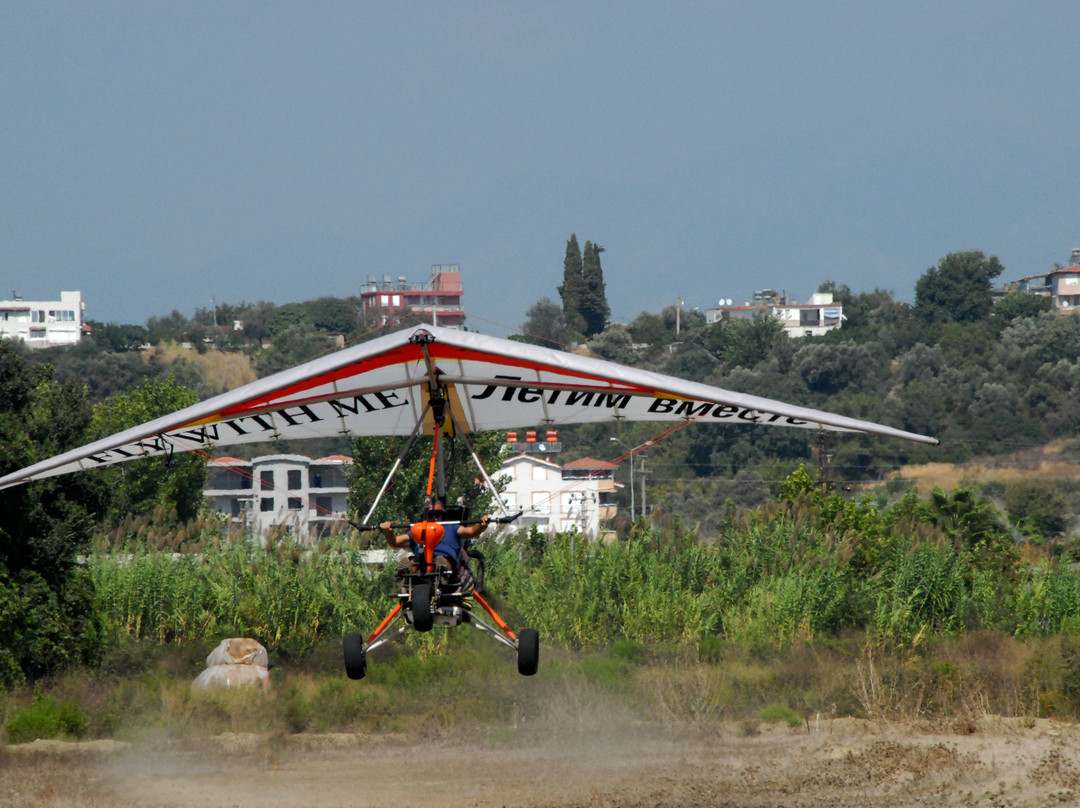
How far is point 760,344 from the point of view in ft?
319

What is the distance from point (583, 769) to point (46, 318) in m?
133

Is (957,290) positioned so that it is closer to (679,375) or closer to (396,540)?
(679,375)

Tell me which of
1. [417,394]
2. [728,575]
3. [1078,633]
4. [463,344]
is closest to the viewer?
[463,344]

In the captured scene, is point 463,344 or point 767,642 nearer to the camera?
point 463,344

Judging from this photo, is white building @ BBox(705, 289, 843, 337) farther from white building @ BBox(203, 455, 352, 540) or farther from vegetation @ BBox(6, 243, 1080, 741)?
vegetation @ BBox(6, 243, 1080, 741)

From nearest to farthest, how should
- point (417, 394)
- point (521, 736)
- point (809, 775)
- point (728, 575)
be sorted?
point (417, 394), point (809, 775), point (521, 736), point (728, 575)

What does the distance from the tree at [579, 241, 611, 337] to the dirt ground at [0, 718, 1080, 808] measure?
98065mm

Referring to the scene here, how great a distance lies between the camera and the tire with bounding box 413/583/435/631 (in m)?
12.1

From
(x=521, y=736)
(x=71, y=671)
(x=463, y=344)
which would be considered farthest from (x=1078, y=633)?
(x=71, y=671)

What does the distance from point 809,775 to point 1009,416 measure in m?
65.8

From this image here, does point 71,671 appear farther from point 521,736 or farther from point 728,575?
point 728,575

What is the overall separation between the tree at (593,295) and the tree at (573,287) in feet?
1.25

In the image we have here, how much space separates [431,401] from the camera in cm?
1377

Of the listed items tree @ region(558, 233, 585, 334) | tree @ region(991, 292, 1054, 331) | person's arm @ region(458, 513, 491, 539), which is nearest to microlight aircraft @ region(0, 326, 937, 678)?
person's arm @ region(458, 513, 491, 539)
